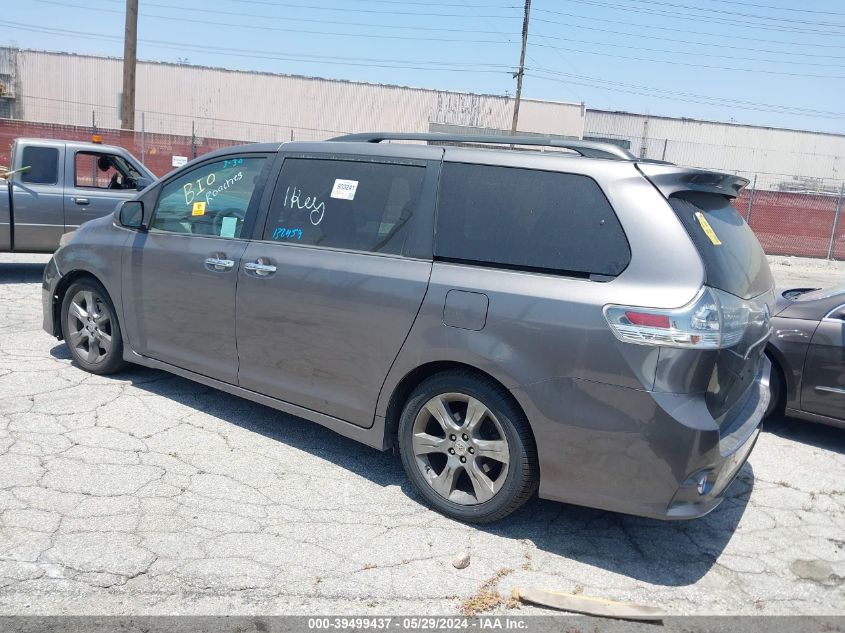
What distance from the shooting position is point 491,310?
11.2 ft

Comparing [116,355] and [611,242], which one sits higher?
[611,242]

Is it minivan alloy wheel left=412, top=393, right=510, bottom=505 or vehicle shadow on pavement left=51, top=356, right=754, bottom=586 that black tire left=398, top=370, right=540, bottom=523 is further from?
vehicle shadow on pavement left=51, top=356, right=754, bottom=586

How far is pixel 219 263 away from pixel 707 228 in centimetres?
280

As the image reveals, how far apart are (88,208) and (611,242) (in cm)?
783

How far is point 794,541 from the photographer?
379 cm

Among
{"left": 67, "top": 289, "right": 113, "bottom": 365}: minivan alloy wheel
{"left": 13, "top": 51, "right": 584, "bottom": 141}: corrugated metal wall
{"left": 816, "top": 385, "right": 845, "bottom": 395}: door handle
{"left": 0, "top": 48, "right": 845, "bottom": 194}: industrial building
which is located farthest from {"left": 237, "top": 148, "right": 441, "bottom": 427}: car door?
{"left": 13, "top": 51, "right": 584, "bottom": 141}: corrugated metal wall

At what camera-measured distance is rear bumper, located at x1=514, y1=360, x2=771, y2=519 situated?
3076 mm

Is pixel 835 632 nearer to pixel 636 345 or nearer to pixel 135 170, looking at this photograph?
pixel 636 345

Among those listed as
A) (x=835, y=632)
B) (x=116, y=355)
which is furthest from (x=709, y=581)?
(x=116, y=355)

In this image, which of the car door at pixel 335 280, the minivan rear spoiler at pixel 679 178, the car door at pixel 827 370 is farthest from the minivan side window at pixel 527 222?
the car door at pixel 827 370

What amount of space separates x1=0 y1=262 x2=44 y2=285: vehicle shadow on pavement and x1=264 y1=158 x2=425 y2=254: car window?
6410 millimetres

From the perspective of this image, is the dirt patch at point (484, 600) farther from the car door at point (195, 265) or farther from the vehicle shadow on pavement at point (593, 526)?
the car door at point (195, 265)

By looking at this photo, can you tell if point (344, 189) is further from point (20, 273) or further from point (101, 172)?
point (20, 273)

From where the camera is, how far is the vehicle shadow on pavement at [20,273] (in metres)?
9.29
